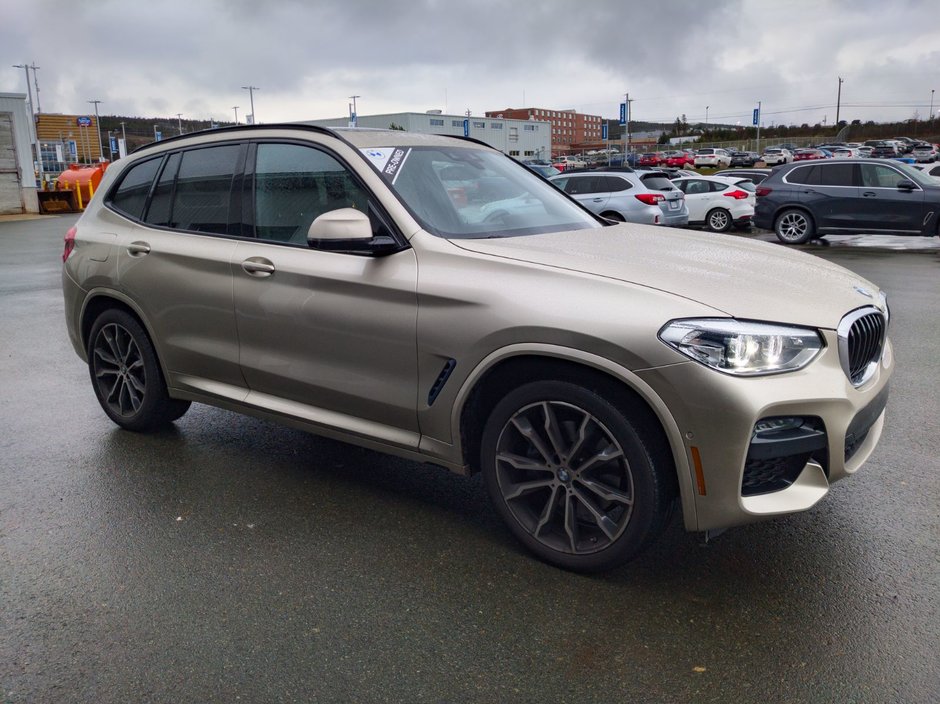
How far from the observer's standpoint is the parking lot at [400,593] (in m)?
2.62

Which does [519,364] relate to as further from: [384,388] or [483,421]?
[384,388]

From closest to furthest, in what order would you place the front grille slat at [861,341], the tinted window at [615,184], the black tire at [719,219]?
the front grille slat at [861,341], the tinted window at [615,184], the black tire at [719,219]

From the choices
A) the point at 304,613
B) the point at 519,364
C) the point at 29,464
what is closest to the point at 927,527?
the point at 519,364

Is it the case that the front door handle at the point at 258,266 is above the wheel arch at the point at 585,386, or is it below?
above

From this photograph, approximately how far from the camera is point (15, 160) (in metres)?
32.1

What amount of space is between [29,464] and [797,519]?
13.3 feet

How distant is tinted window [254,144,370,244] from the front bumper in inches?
68.6

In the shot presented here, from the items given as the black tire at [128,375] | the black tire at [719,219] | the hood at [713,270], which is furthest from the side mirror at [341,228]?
the black tire at [719,219]

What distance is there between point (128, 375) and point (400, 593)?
2.65 m

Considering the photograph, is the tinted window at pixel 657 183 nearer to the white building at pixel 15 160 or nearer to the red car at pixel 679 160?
the white building at pixel 15 160

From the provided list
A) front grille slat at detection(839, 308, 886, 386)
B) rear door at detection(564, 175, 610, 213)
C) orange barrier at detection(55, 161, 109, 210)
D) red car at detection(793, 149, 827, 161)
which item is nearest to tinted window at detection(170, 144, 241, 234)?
front grille slat at detection(839, 308, 886, 386)

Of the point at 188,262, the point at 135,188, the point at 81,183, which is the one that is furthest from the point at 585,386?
the point at 81,183

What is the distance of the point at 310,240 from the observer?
353cm

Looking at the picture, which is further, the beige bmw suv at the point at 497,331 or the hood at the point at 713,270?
A: the hood at the point at 713,270
